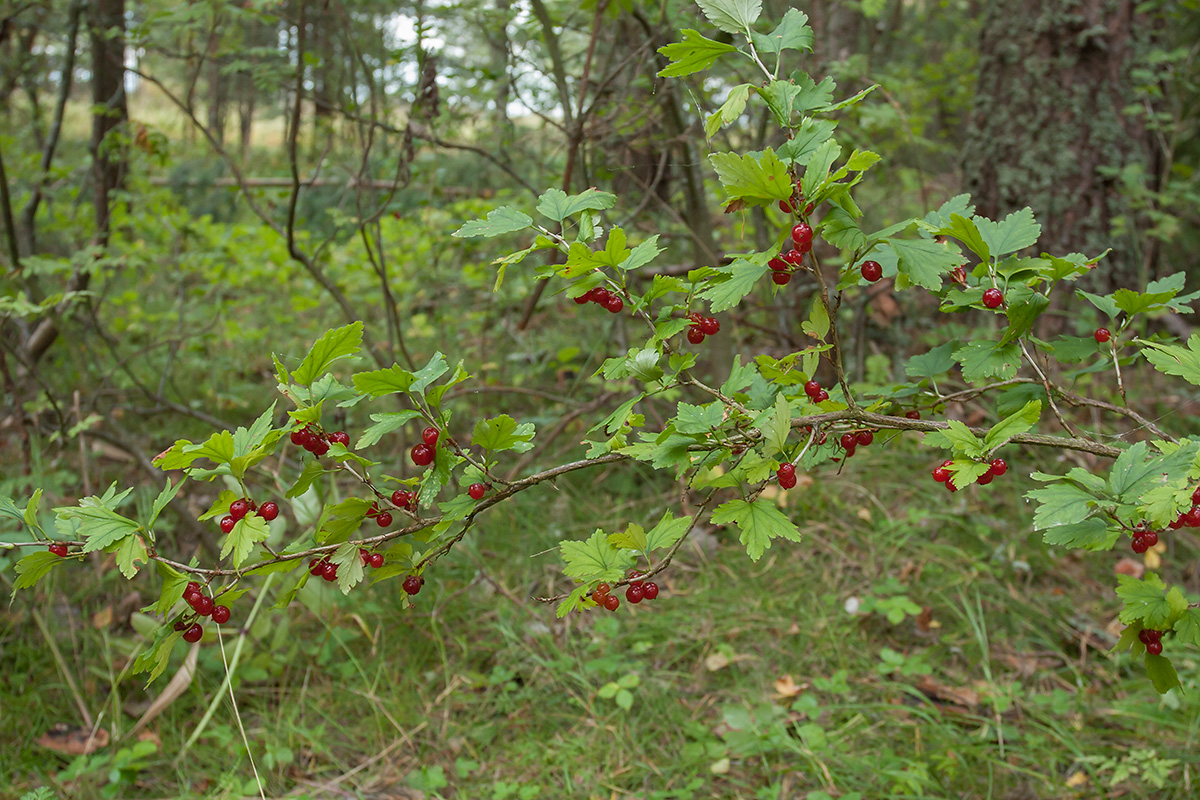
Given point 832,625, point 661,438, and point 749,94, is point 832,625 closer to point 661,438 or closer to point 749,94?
point 661,438

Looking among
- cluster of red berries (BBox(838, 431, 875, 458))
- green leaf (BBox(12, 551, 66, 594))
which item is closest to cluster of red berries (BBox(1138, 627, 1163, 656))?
cluster of red berries (BBox(838, 431, 875, 458))

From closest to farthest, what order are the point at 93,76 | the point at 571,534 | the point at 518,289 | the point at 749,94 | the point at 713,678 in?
the point at 749,94 → the point at 713,678 → the point at 571,534 → the point at 93,76 → the point at 518,289

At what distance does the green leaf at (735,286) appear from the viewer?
929mm

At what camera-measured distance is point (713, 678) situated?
7.41 feet

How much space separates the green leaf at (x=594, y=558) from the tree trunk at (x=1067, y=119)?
2.95m

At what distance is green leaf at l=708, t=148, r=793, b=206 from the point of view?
85cm

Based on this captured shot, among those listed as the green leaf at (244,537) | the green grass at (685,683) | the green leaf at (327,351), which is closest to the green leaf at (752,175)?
the green leaf at (327,351)

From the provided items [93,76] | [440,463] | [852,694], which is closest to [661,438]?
[440,463]

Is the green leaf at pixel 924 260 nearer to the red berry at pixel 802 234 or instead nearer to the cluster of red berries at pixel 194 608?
the red berry at pixel 802 234

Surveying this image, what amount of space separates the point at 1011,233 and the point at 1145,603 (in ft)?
1.68

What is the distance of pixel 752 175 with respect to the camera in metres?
0.87

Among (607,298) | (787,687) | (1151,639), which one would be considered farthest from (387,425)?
(787,687)

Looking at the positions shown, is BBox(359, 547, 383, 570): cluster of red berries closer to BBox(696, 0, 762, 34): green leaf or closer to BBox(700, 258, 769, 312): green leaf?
BBox(700, 258, 769, 312): green leaf

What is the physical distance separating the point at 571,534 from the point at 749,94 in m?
2.03
